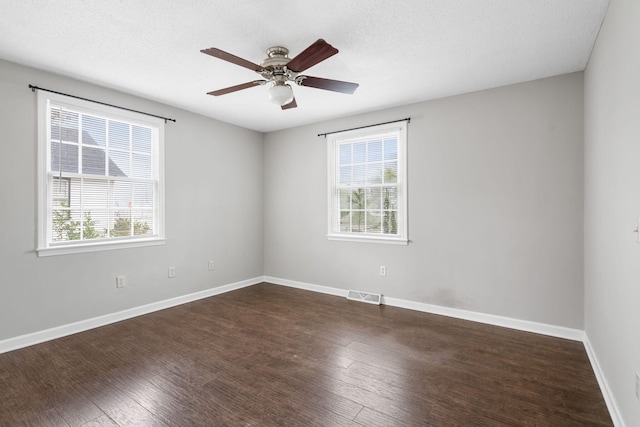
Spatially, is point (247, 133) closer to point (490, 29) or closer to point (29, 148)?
point (29, 148)

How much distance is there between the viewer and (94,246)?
3.28 m

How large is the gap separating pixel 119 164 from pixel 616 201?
439 cm

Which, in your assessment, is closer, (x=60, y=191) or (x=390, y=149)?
(x=60, y=191)

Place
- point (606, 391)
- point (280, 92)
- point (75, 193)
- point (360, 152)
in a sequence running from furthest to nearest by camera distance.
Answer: point (360, 152) < point (75, 193) < point (280, 92) < point (606, 391)

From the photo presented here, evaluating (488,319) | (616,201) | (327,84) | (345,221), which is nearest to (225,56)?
(327,84)

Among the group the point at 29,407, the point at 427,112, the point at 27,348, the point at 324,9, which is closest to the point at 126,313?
the point at 27,348

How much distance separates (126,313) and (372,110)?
3846mm

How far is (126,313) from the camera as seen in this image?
352 centimetres

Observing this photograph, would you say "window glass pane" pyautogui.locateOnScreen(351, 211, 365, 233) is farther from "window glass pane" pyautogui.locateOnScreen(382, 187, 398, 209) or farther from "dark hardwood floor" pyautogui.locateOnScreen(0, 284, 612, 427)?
"dark hardwood floor" pyautogui.locateOnScreen(0, 284, 612, 427)

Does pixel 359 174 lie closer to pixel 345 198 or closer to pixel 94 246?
pixel 345 198

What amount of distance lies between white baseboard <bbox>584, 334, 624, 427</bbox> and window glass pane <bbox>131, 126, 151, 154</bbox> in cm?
469

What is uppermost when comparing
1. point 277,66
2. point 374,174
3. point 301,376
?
point 277,66

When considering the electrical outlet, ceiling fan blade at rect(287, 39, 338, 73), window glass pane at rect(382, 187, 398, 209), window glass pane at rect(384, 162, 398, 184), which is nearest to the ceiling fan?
ceiling fan blade at rect(287, 39, 338, 73)

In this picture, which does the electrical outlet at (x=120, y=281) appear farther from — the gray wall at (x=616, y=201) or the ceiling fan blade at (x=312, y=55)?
the gray wall at (x=616, y=201)
